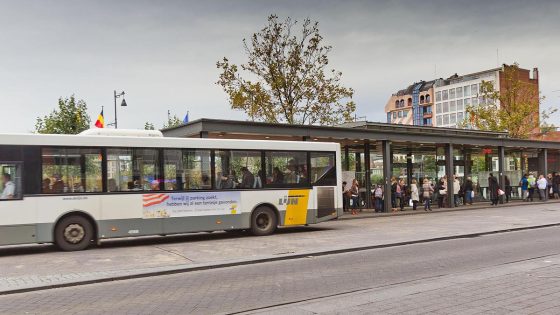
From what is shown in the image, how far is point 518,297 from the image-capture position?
23.4ft

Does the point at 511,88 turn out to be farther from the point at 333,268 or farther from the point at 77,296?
the point at 77,296

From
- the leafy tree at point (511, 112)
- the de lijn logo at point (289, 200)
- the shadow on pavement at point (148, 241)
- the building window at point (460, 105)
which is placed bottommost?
the shadow on pavement at point (148, 241)

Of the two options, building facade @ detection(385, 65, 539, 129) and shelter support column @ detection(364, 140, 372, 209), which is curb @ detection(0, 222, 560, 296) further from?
building facade @ detection(385, 65, 539, 129)

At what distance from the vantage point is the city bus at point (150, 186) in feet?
43.6

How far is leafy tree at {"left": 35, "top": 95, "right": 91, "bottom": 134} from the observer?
138 feet

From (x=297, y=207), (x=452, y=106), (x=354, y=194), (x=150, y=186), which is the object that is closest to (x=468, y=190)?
(x=354, y=194)

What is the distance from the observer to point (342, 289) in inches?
321

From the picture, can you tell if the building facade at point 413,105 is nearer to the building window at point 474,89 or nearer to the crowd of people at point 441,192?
the building window at point 474,89

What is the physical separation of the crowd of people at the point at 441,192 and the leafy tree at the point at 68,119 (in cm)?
2382

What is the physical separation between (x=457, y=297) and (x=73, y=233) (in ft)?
31.8

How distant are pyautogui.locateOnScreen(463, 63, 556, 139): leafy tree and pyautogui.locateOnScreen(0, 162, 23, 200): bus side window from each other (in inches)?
1728

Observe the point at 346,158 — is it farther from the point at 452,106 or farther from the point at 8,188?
the point at 452,106

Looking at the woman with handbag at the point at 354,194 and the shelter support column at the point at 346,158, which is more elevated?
the shelter support column at the point at 346,158

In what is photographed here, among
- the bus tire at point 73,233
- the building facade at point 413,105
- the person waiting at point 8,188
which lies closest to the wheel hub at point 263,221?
the bus tire at point 73,233
